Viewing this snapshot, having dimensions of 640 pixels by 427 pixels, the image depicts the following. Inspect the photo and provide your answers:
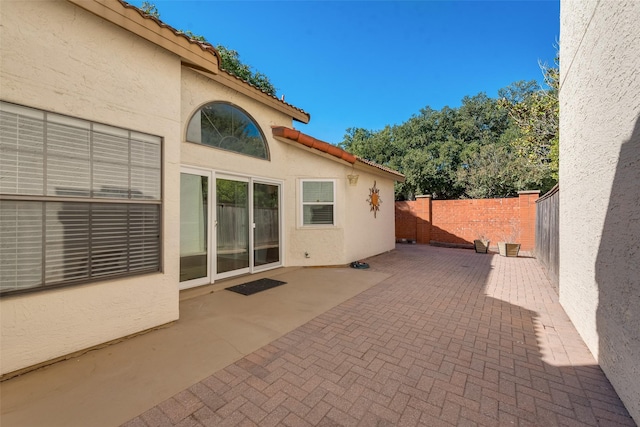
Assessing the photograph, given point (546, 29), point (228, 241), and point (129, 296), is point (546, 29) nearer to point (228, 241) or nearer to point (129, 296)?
point (228, 241)

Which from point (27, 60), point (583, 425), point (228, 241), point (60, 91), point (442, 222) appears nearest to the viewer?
point (583, 425)

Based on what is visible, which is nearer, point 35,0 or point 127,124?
point 35,0

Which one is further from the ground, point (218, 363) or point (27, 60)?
point (27, 60)

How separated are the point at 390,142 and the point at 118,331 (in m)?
26.8

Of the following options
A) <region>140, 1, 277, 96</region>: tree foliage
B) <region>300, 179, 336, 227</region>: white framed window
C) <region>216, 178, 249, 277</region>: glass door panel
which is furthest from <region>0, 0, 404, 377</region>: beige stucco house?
<region>140, 1, 277, 96</region>: tree foliage

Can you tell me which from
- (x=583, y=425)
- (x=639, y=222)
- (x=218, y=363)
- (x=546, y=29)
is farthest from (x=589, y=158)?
(x=546, y=29)

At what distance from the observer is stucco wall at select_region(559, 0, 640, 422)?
7.22ft

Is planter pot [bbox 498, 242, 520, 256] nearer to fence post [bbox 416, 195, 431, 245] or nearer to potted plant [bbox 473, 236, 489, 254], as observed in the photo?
potted plant [bbox 473, 236, 489, 254]

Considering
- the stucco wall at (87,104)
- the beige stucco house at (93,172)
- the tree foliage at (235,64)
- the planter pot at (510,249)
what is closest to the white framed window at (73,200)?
the beige stucco house at (93,172)

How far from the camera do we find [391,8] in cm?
962

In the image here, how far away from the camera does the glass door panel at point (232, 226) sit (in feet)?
18.9

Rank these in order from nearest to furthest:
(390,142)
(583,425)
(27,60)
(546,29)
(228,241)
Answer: (583,425) < (27,60) < (228,241) < (546,29) < (390,142)

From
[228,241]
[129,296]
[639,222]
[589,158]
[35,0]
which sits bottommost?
[129,296]

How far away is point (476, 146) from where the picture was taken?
21625mm
